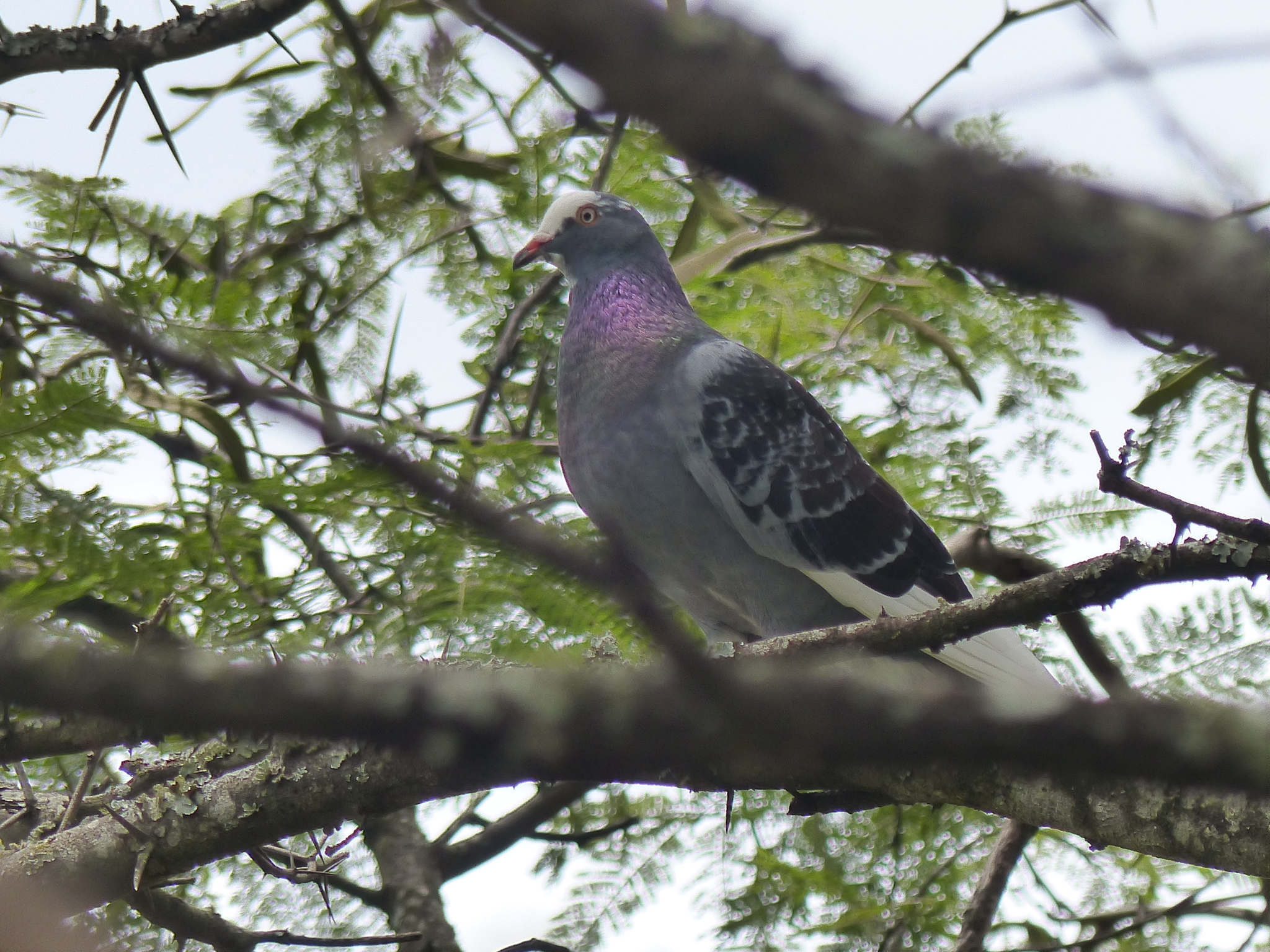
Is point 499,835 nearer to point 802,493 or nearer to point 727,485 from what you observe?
point 727,485

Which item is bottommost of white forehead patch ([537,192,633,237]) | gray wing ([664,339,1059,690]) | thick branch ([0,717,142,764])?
thick branch ([0,717,142,764])

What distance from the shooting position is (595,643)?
10.4 ft

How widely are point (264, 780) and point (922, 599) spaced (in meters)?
2.46

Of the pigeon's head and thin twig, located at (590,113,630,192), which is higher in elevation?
thin twig, located at (590,113,630,192)

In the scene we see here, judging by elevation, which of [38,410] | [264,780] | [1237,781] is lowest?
[1237,781]

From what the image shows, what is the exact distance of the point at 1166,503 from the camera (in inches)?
72.4

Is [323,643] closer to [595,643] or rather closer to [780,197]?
[595,643]

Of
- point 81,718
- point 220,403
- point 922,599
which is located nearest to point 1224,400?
point 922,599

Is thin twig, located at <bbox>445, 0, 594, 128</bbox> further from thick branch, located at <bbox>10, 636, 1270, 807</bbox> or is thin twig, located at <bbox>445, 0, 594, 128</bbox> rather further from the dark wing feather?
the dark wing feather

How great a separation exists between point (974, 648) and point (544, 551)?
11.3ft

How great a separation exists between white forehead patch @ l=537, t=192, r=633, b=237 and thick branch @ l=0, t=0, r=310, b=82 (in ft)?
4.61

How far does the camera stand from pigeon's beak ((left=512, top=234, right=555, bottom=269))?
466 cm

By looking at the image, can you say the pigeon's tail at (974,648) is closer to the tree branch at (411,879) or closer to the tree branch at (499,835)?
the tree branch at (499,835)

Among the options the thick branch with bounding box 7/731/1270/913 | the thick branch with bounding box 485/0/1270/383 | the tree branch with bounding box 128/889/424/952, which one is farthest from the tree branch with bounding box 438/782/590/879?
the thick branch with bounding box 485/0/1270/383
